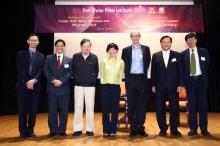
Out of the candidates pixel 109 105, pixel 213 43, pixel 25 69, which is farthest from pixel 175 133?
pixel 213 43

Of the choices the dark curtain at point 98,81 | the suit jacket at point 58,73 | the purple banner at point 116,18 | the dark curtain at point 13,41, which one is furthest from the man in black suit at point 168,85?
the dark curtain at point 13,41

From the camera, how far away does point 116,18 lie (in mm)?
5621

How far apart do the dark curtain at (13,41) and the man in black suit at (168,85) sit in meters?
4.26

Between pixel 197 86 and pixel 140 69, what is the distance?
896 millimetres

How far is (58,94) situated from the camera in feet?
10.1

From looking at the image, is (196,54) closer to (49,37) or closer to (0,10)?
(49,37)

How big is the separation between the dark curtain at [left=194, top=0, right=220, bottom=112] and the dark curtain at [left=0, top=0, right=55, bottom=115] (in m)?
4.80

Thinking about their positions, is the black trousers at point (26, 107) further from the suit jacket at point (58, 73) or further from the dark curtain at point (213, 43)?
the dark curtain at point (213, 43)

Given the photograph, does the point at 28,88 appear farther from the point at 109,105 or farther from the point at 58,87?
the point at 109,105

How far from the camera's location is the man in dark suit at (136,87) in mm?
3021

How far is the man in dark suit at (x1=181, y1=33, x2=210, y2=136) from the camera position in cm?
308

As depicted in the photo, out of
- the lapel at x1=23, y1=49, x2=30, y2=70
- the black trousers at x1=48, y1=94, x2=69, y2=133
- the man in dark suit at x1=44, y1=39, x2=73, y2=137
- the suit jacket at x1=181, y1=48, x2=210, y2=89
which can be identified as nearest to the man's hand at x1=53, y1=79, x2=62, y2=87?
the man in dark suit at x1=44, y1=39, x2=73, y2=137

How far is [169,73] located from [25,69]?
2153 millimetres

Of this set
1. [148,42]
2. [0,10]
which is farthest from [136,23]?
[0,10]
